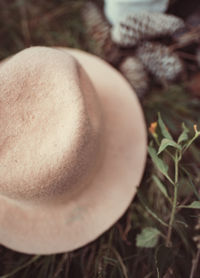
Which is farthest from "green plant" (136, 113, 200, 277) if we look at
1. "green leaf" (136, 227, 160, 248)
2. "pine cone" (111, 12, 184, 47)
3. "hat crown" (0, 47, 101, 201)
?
"pine cone" (111, 12, 184, 47)

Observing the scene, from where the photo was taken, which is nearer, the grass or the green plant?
the green plant

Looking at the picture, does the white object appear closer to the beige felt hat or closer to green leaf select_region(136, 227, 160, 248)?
the beige felt hat

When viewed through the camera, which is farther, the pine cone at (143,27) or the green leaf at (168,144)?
the pine cone at (143,27)

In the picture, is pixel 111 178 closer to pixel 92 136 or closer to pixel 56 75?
pixel 92 136

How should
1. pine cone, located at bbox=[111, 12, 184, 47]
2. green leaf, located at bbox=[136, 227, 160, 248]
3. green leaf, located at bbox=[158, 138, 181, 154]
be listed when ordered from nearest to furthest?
green leaf, located at bbox=[158, 138, 181, 154], green leaf, located at bbox=[136, 227, 160, 248], pine cone, located at bbox=[111, 12, 184, 47]

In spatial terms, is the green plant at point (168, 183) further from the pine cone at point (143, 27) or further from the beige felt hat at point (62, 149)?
the pine cone at point (143, 27)

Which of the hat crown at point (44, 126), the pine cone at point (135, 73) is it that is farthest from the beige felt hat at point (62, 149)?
the pine cone at point (135, 73)
